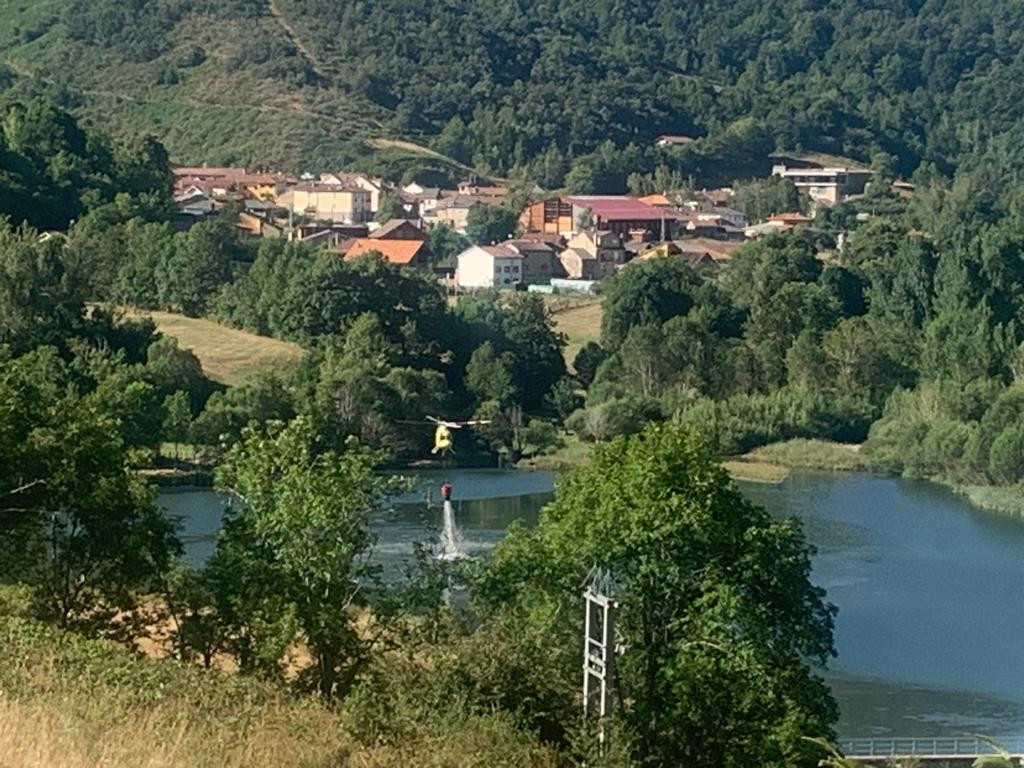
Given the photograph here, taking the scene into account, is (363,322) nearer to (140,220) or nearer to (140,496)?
(140,220)

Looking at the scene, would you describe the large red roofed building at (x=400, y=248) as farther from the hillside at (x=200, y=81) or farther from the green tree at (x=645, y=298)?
the hillside at (x=200, y=81)

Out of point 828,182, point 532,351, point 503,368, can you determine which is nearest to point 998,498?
point 503,368

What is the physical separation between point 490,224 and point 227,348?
14519 mm

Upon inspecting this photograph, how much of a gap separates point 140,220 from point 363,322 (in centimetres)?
571

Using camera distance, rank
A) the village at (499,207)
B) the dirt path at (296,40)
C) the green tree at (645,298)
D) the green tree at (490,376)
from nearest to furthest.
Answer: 1. the green tree at (490,376)
2. the green tree at (645,298)
3. the village at (499,207)
4. the dirt path at (296,40)

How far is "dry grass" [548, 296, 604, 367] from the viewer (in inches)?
1077

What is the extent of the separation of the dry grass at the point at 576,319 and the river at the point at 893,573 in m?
6.01

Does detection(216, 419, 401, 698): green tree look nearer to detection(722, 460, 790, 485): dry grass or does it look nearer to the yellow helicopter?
detection(722, 460, 790, 485): dry grass

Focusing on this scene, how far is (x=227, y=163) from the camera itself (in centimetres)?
4575

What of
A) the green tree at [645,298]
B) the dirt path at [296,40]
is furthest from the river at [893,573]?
the dirt path at [296,40]

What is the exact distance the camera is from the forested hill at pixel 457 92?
46.9 meters

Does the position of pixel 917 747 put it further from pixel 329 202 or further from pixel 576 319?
pixel 329 202

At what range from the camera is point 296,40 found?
49812 millimetres

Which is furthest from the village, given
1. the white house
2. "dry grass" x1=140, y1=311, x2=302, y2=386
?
"dry grass" x1=140, y1=311, x2=302, y2=386
